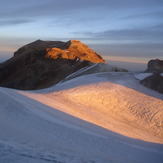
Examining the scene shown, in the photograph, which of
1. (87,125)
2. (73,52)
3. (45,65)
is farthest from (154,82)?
(73,52)

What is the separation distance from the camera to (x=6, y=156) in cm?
375

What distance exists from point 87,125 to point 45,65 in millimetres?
24812

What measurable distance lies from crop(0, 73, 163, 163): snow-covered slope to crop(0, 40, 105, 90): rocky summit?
41.0 feet

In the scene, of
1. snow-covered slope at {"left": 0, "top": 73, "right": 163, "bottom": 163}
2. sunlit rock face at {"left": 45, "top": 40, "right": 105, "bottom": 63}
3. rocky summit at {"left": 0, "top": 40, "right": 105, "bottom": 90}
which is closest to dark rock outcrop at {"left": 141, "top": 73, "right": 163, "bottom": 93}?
snow-covered slope at {"left": 0, "top": 73, "right": 163, "bottom": 163}

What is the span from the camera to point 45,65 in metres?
32.1

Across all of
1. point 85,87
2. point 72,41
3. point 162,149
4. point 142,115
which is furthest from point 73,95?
point 72,41

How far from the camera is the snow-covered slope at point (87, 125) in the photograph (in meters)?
4.51

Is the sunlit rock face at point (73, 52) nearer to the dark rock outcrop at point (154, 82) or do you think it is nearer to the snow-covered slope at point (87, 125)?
the snow-covered slope at point (87, 125)

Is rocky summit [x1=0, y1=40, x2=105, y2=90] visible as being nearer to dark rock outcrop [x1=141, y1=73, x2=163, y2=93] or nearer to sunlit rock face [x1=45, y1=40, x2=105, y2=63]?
sunlit rock face [x1=45, y1=40, x2=105, y2=63]

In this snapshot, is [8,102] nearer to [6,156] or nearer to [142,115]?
[6,156]

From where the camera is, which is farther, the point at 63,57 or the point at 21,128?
the point at 63,57

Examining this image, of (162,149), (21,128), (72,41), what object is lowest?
(162,149)

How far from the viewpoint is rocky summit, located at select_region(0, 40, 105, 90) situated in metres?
29.1

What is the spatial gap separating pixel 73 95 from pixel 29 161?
938cm
